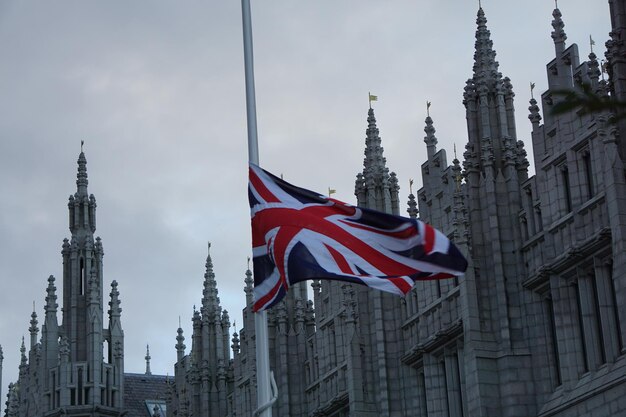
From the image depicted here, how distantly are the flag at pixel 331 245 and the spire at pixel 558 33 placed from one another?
574 inches

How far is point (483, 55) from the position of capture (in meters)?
42.7

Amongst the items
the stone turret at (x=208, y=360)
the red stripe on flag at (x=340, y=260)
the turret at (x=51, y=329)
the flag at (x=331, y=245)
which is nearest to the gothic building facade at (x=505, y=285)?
the stone turret at (x=208, y=360)

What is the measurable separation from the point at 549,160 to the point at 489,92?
156 inches

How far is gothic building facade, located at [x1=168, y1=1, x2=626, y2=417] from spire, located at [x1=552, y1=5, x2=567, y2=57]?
1.5 inches

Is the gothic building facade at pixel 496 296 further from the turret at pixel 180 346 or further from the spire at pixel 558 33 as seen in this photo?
the turret at pixel 180 346

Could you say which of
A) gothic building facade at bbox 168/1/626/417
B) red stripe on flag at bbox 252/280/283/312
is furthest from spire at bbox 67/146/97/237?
red stripe on flag at bbox 252/280/283/312

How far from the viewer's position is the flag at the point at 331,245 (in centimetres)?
2512

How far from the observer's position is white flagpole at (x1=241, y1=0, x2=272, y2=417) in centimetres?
2538

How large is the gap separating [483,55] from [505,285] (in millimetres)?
7299

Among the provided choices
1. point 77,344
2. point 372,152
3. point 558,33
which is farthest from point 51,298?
point 558,33

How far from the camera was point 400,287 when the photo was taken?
2556 centimetres

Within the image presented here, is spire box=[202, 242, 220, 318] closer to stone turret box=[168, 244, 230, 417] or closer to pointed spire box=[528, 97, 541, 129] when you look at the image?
stone turret box=[168, 244, 230, 417]

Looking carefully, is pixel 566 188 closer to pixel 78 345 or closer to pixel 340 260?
pixel 340 260

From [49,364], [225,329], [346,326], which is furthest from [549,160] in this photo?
[49,364]
